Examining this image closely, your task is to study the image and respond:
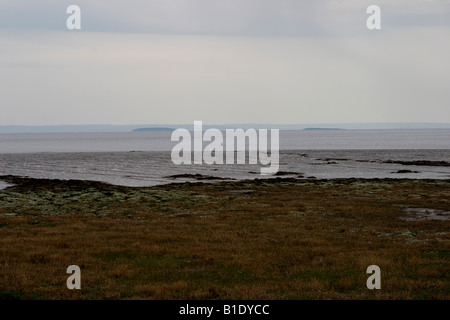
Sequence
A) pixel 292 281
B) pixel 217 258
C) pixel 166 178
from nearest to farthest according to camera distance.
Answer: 1. pixel 292 281
2. pixel 217 258
3. pixel 166 178

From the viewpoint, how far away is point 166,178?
3435 inches

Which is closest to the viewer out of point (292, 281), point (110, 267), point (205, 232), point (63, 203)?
point (292, 281)

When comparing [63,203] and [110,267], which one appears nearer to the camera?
[110,267]

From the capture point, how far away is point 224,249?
80.0 feet

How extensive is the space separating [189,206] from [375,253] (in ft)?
79.8

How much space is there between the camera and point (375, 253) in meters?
22.7

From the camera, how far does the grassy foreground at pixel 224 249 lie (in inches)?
675

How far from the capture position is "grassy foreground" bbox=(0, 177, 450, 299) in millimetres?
17141
